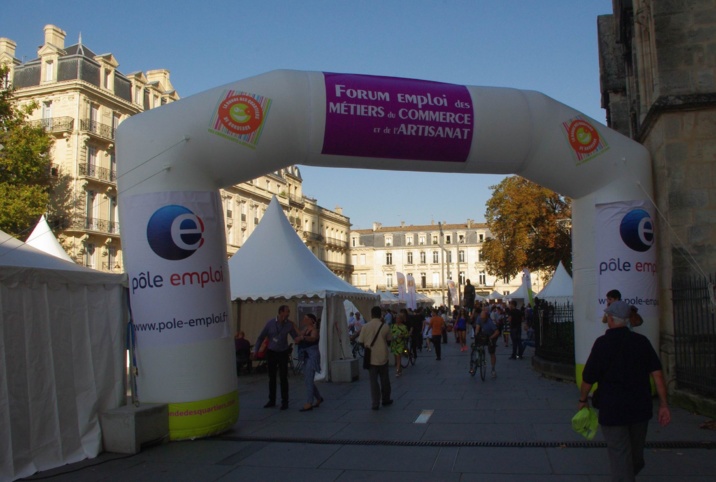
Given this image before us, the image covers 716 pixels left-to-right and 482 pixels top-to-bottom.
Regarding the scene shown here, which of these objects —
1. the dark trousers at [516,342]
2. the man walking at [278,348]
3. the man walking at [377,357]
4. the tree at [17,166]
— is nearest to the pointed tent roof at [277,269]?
the man walking at [278,348]

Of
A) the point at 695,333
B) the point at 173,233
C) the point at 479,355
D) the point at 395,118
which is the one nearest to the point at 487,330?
the point at 479,355

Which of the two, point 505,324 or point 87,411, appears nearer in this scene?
point 87,411

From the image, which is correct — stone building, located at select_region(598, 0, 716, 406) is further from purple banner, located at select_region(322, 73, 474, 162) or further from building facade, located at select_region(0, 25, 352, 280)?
building facade, located at select_region(0, 25, 352, 280)

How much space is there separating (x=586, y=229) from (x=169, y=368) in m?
6.53

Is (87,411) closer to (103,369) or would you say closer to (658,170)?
(103,369)

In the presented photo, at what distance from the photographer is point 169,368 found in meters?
8.11

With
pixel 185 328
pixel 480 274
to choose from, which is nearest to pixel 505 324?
pixel 185 328

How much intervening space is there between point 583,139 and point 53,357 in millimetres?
7745

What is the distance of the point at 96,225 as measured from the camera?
132 ft

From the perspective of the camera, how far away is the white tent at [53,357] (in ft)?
21.4

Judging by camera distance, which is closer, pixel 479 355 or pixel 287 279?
pixel 479 355

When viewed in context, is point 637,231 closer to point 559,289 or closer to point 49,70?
point 559,289

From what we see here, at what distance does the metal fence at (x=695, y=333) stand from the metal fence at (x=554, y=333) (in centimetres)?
371

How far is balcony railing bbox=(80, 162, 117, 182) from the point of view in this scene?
39.7 meters
